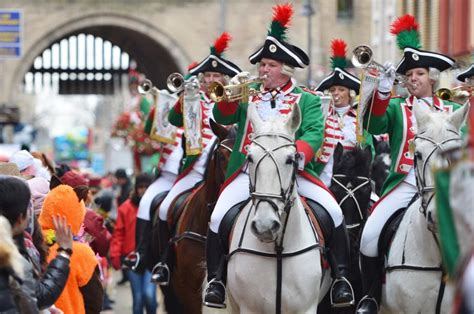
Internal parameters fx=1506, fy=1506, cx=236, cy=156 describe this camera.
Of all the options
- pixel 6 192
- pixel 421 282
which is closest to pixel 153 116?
pixel 421 282

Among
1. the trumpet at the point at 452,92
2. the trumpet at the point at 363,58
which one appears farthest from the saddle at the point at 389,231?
the trumpet at the point at 452,92

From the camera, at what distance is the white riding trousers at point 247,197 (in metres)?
11.3

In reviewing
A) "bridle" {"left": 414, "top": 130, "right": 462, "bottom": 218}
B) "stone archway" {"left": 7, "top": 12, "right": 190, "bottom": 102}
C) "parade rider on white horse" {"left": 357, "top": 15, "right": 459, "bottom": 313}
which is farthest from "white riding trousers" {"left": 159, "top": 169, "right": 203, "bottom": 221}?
"stone archway" {"left": 7, "top": 12, "right": 190, "bottom": 102}

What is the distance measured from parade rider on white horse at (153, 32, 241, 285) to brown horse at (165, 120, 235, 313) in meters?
0.32

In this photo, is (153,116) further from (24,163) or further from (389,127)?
(389,127)

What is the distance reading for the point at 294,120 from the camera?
10.5 meters

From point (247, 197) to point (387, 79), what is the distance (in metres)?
1.38

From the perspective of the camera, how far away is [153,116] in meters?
16.9

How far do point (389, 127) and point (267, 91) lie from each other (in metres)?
1.05

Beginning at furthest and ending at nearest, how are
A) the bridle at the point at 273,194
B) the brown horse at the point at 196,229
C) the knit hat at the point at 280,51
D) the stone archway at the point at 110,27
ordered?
the stone archway at the point at 110,27 < the brown horse at the point at 196,229 < the knit hat at the point at 280,51 < the bridle at the point at 273,194

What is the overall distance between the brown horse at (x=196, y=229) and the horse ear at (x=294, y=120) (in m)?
2.77

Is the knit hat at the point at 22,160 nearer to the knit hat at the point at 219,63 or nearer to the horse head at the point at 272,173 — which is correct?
the knit hat at the point at 219,63

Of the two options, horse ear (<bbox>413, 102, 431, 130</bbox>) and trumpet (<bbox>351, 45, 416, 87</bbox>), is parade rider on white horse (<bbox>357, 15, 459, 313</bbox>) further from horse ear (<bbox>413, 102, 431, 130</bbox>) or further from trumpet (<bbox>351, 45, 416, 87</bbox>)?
horse ear (<bbox>413, 102, 431, 130</bbox>)

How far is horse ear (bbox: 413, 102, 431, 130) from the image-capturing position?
10.4 m
